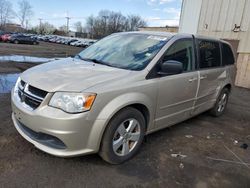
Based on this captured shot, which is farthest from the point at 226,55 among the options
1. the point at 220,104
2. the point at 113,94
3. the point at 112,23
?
the point at 112,23

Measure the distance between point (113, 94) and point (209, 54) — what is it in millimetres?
2822

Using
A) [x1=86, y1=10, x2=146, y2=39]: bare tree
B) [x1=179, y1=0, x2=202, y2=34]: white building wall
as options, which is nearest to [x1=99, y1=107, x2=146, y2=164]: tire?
[x1=179, y1=0, x2=202, y2=34]: white building wall

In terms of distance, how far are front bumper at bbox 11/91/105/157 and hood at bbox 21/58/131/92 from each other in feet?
0.95

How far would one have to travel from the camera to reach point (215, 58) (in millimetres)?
5246

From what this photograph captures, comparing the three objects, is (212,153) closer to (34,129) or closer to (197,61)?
(197,61)

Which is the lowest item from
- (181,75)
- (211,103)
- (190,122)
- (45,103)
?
(190,122)

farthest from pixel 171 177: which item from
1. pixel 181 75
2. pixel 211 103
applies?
pixel 211 103

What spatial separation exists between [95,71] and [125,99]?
1.94ft

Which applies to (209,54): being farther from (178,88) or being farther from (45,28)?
(45,28)

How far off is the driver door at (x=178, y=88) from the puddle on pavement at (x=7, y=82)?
14.6 feet

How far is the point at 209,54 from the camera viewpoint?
16.4 ft

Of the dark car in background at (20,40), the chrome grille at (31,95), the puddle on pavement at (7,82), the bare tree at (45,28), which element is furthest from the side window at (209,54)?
the bare tree at (45,28)

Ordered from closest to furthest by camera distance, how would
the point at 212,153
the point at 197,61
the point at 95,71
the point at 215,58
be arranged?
the point at 95,71 < the point at 212,153 < the point at 197,61 < the point at 215,58

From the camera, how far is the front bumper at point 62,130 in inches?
109
